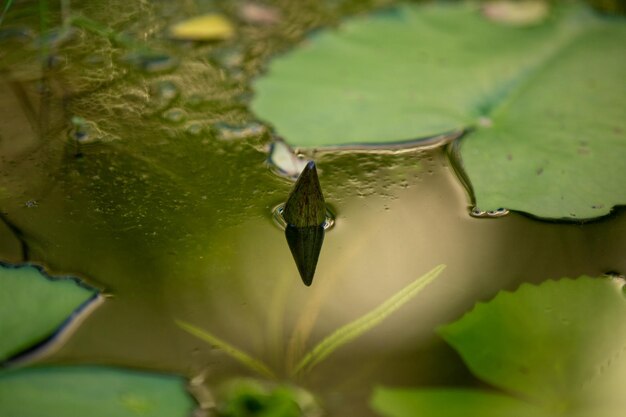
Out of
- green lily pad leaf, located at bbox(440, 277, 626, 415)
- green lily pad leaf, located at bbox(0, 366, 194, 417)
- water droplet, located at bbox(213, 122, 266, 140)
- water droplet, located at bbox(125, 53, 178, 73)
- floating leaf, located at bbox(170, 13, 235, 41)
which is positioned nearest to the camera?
green lily pad leaf, located at bbox(0, 366, 194, 417)

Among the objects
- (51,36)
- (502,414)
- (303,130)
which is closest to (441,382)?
(502,414)

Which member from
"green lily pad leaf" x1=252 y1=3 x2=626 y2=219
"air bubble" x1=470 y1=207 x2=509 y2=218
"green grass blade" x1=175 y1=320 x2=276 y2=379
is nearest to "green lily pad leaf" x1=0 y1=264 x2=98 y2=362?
"green grass blade" x1=175 y1=320 x2=276 y2=379

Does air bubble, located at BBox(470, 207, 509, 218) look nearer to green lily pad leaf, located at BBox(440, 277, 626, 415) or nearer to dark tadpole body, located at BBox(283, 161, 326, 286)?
green lily pad leaf, located at BBox(440, 277, 626, 415)

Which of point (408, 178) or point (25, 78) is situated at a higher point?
point (25, 78)

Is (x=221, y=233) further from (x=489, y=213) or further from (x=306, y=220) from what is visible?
(x=489, y=213)

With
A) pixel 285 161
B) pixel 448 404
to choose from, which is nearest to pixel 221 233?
pixel 285 161

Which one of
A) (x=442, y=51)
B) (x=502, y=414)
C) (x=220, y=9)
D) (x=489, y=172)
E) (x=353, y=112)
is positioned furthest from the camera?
(x=220, y=9)

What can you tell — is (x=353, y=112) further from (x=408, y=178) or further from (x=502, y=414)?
(x=502, y=414)
